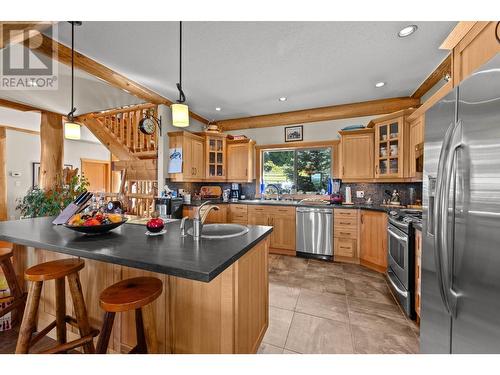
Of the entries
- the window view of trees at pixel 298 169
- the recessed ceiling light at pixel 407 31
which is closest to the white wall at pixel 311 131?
the window view of trees at pixel 298 169

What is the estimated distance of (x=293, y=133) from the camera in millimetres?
4457

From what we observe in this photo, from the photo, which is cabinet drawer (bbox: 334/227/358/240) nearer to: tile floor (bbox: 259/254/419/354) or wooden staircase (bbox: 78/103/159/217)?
tile floor (bbox: 259/254/419/354)

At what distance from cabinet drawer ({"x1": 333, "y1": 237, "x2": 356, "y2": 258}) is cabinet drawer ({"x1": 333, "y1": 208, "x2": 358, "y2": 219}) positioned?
1.24ft

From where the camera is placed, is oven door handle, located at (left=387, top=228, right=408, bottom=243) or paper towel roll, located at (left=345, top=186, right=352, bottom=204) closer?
oven door handle, located at (left=387, top=228, right=408, bottom=243)

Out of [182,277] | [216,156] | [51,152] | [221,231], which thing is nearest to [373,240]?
[221,231]

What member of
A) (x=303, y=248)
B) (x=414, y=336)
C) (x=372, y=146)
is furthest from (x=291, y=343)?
(x=372, y=146)

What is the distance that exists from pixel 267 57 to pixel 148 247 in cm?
242

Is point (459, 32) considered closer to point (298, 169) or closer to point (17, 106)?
point (298, 169)

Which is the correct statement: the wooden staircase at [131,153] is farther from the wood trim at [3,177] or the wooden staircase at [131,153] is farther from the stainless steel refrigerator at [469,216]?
the stainless steel refrigerator at [469,216]

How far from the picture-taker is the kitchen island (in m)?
1.04

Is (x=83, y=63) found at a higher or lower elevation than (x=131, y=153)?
higher

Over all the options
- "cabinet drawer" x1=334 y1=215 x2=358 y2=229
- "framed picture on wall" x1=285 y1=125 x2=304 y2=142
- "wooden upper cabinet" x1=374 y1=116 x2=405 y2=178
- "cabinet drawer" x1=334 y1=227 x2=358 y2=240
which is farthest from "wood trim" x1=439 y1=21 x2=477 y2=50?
"framed picture on wall" x1=285 y1=125 x2=304 y2=142

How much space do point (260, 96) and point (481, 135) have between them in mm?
3204
